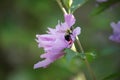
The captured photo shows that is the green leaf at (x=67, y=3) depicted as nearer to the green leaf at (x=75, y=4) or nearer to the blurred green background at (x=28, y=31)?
the green leaf at (x=75, y=4)

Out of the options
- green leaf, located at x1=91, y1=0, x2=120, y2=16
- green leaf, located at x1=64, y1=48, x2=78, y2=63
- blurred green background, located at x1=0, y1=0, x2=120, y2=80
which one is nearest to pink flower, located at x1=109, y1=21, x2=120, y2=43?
green leaf, located at x1=91, y1=0, x2=120, y2=16

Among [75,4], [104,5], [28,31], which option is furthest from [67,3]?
[28,31]

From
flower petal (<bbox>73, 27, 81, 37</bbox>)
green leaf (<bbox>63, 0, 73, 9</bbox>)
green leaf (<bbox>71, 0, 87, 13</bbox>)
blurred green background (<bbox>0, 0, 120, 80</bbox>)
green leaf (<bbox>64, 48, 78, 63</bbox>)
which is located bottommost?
green leaf (<bbox>64, 48, 78, 63</bbox>)

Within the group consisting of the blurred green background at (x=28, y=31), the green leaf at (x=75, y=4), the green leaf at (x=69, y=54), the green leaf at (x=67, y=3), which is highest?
the blurred green background at (x=28, y=31)

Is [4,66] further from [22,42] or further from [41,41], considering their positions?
[41,41]

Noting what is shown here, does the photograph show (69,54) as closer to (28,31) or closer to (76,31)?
(76,31)

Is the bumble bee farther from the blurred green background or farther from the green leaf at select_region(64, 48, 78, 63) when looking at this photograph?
the blurred green background

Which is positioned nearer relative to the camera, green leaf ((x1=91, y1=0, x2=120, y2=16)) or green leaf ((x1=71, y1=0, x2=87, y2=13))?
green leaf ((x1=71, y1=0, x2=87, y2=13))

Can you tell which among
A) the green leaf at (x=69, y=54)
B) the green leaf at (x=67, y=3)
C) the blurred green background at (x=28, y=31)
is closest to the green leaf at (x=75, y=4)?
the green leaf at (x=67, y=3)
